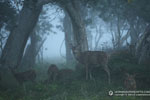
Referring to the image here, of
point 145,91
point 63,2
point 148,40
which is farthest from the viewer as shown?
point 63,2

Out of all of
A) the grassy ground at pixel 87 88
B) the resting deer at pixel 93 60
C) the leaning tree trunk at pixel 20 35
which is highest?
the leaning tree trunk at pixel 20 35

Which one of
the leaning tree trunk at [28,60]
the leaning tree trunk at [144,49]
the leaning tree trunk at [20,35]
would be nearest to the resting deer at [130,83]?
the leaning tree trunk at [144,49]

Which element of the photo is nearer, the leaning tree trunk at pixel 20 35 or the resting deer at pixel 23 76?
the resting deer at pixel 23 76

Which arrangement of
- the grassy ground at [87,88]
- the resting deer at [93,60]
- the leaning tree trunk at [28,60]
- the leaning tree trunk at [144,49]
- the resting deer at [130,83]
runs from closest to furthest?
the resting deer at [130,83] → the grassy ground at [87,88] → the resting deer at [93,60] → the leaning tree trunk at [144,49] → the leaning tree trunk at [28,60]

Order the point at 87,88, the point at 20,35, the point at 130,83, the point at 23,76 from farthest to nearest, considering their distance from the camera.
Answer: the point at 20,35
the point at 23,76
the point at 87,88
the point at 130,83

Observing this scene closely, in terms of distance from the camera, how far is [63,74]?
1299 cm

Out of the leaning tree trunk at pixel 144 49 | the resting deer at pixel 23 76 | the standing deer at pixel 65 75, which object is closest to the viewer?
the leaning tree trunk at pixel 144 49

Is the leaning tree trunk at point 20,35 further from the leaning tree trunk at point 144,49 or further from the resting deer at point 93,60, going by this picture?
the leaning tree trunk at point 144,49

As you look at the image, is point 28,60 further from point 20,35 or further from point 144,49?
point 144,49

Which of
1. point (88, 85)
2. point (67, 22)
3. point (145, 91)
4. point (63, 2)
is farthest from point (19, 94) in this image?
point (67, 22)

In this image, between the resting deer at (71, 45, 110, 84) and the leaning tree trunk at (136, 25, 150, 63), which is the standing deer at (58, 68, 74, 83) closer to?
the resting deer at (71, 45, 110, 84)

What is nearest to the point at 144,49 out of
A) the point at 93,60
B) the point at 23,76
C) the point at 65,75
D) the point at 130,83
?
the point at 93,60

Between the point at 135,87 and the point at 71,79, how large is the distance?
14.4 feet

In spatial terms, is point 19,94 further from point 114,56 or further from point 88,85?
point 114,56
